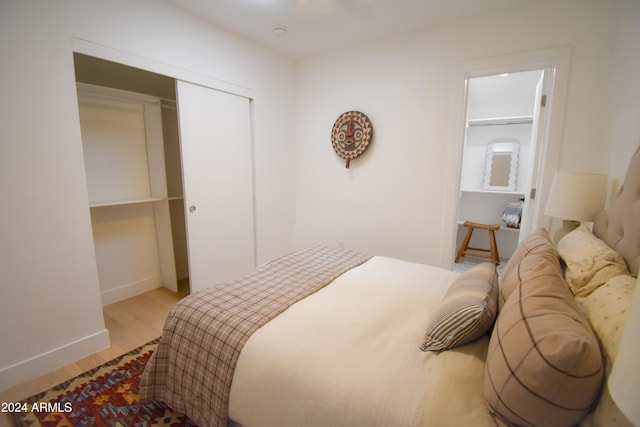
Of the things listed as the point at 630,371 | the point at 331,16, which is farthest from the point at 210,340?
the point at 331,16

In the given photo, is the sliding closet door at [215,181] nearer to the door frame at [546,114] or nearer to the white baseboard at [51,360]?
the white baseboard at [51,360]

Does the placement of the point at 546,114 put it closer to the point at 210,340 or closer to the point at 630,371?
the point at 630,371

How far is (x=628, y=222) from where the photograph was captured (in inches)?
45.9

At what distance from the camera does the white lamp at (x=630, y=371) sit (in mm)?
396

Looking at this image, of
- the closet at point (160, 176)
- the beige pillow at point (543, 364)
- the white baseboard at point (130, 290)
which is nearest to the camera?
the beige pillow at point (543, 364)

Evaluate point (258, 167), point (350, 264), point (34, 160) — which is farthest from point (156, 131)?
point (350, 264)

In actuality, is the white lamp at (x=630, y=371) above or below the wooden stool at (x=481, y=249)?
above

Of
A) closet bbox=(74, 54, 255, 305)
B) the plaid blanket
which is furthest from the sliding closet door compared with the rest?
the plaid blanket

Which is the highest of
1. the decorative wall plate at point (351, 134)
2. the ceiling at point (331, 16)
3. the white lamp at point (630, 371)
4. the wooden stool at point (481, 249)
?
the ceiling at point (331, 16)

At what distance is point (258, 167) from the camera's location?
121 inches

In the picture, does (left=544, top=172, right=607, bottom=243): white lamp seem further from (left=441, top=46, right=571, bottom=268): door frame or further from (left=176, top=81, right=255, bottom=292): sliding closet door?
(left=176, top=81, right=255, bottom=292): sliding closet door

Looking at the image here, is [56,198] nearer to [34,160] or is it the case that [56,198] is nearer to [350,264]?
[34,160]

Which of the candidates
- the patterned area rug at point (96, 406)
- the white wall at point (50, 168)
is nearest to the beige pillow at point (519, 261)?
the patterned area rug at point (96, 406)

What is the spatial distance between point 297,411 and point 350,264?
1.15 m
